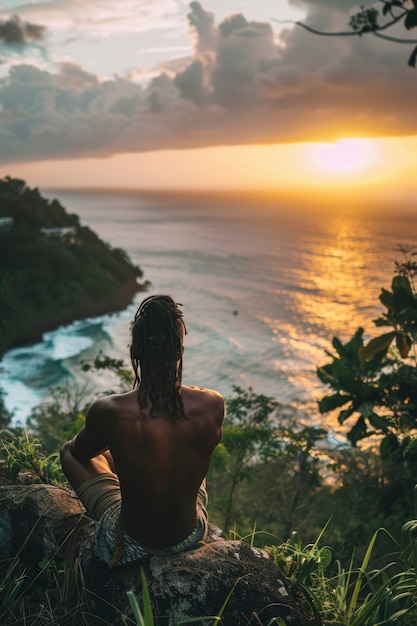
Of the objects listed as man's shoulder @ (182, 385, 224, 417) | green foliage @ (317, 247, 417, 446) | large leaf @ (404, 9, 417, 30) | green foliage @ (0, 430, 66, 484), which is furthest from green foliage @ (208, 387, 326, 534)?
large leaf @ (404, 9, 417, 30)

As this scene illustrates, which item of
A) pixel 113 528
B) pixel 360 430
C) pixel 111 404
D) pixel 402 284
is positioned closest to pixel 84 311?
pixel 360 430

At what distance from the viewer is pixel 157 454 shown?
7.62 feet

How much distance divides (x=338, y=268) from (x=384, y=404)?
68.8 metres

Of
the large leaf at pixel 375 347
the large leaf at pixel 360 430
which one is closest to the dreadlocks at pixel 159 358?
the large leaf at pixel 375 347

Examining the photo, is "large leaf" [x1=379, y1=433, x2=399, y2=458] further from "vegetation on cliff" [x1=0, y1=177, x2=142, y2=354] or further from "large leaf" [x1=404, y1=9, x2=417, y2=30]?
"vegetation on cliff" [x1=0, y1=177, x2=142, y2=354]

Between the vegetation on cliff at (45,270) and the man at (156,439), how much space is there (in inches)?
1251

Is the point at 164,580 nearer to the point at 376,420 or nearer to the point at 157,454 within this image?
the point at 157,454

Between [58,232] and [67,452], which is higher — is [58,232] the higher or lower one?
the higher one

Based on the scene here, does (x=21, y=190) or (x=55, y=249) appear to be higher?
(x=21, y=190)

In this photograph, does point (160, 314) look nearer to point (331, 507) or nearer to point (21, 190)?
point (331, 507)

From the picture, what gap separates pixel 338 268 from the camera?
236 ft

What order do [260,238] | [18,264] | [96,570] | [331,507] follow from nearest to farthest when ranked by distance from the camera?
[96,570], [331,507], [18,264], [260,238]

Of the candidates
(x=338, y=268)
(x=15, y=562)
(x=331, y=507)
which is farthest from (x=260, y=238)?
(x=15, y=562)

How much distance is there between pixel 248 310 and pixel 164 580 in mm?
48602
